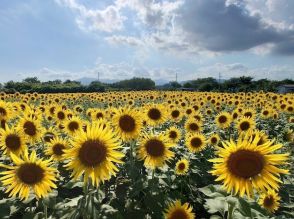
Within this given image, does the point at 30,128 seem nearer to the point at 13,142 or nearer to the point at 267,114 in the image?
the point at 13,142

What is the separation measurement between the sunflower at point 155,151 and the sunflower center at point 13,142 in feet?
5.74

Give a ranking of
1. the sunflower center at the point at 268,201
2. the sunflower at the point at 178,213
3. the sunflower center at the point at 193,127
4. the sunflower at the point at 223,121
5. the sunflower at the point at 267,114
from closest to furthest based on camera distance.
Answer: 1. the sunflower at the point at 178,213
2. the sunflower center at the point at 268,201
3. the sunflower center at the point at 193,127
4. the sunflower at the point at 223,121
5. the sunflower at the point at 267,114

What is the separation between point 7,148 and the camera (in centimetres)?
562

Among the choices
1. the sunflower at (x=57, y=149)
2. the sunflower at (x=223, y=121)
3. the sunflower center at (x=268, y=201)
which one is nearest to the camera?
the sunflower center at (x=268, y=201)

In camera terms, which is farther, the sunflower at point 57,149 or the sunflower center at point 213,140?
the sunflower center at point 213,140

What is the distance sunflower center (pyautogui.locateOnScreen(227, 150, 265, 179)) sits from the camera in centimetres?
368

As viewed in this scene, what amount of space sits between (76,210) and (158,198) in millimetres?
1395

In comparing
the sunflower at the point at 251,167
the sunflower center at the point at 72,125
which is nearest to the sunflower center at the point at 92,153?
the sunflower at the point at 251,167

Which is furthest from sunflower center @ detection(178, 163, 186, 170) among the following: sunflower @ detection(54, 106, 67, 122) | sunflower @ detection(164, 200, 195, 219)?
sunflower @ detection(54, 106, 67, 122)

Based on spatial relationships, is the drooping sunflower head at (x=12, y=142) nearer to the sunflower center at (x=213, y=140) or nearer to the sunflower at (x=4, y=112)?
the sunflower at (x=4, y=112)

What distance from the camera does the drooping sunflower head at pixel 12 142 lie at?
18.5 ft

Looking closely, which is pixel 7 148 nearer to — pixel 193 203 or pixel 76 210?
pixel 76 210

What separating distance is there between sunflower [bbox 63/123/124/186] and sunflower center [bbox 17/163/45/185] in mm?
377

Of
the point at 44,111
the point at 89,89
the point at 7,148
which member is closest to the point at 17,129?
the point at 7,148
